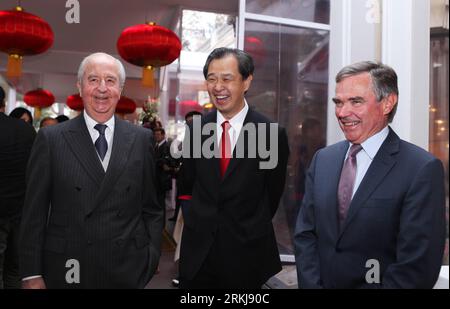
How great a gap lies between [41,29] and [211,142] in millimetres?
3743

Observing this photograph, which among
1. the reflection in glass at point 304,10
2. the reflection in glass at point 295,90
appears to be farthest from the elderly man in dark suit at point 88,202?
the reflection in glass at point 304,10

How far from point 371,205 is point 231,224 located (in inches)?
24.0

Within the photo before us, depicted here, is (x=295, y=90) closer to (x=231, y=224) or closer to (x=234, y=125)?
(x=234, y=125)

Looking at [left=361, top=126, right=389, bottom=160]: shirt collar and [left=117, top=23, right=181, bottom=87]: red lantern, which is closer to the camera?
[left=361, top=126, right=389, bottom=160]: shirt collar

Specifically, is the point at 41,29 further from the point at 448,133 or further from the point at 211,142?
the point at 448,133

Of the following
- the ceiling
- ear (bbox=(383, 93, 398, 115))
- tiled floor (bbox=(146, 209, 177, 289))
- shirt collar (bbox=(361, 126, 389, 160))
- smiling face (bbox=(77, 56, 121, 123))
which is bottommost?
tiled floor (bbox=(146, 209, 177, 289))

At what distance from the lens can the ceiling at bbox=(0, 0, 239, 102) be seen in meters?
7.43

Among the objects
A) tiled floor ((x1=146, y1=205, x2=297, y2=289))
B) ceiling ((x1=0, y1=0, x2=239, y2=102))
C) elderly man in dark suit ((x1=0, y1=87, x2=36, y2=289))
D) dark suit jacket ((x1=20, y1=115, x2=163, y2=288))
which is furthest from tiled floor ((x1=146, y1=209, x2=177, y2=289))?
ceiling ((x1=0, y1=0, x2=239, y2=102))

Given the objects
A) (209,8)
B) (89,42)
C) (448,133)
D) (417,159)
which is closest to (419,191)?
(417,159)

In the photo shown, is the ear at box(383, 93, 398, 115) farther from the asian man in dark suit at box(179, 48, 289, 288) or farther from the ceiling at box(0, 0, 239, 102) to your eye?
the ceiling at box(0, 0, 239, 102)

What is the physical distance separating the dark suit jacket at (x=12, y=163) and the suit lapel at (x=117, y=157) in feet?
4.82

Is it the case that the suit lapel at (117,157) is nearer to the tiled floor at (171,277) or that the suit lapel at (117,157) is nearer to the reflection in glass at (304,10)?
the tiled floor at (171,277)
